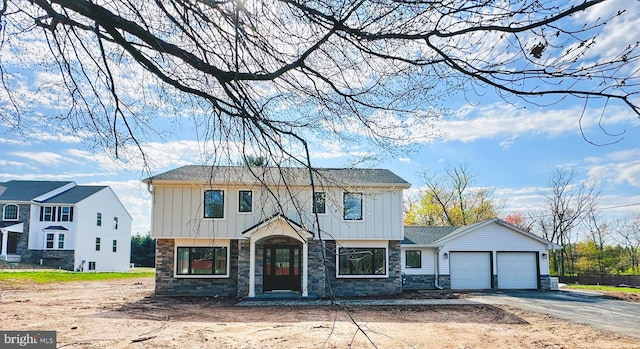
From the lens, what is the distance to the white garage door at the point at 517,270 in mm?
21531

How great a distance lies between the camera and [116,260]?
4069 centimetres

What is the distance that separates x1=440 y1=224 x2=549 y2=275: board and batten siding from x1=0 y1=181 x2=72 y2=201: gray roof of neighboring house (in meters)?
30.2

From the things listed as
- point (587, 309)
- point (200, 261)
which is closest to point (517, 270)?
point (587, 309)

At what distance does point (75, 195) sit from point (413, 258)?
2778 cm

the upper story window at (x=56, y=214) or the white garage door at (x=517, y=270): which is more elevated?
the upper story window at (x=56, y=214)

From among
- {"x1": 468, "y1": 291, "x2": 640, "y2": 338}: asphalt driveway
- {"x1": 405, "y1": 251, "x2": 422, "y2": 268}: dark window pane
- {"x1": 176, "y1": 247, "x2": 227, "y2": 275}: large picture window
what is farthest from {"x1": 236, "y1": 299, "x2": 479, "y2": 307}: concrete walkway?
{"x1": 405, "y1": 251, "x2": 422, "y2": 268}: dark window pane

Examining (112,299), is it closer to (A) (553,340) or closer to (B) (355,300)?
(B) (355,300)

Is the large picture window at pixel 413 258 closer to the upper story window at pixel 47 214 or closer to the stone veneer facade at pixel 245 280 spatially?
the stone veneer facade at pixel 245 280

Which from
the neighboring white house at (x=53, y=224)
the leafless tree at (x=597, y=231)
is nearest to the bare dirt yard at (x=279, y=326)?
the neighboring white house at (x=53, y=224)

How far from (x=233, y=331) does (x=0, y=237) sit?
1197 inches

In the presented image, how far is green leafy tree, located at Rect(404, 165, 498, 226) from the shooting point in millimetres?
35625

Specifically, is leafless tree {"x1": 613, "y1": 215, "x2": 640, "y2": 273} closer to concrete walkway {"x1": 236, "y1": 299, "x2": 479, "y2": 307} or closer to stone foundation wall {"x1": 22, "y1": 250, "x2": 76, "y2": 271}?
concrete walkway {"x1": 236, "y1": 299, "x2": 479, "y2": 307}

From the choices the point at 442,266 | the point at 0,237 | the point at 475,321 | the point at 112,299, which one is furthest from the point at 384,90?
the point at 0,237

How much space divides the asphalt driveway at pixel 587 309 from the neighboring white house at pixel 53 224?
29131 mm
